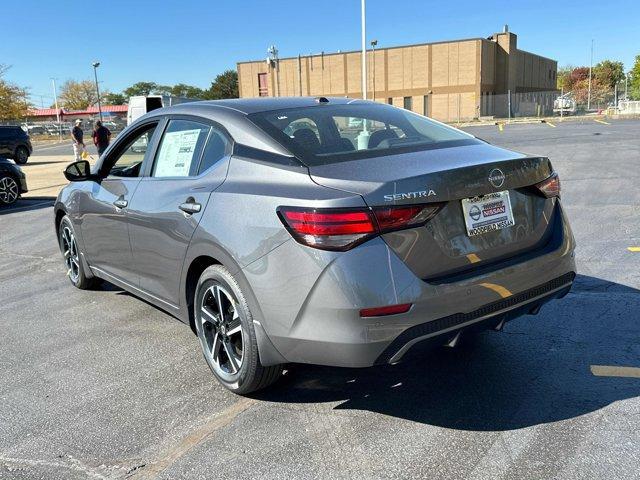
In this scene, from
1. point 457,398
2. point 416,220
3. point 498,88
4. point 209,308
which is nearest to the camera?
point 416,220

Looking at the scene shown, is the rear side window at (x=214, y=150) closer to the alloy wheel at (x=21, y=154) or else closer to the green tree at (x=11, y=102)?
the alloy wheel at (x=21, y=154)

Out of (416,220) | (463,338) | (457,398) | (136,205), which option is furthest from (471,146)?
(136,205)

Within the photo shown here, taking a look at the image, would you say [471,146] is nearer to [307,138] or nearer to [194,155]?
[307,138]

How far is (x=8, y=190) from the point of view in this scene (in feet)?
40.0

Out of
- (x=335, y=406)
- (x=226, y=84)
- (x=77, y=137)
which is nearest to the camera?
(x=335, y=406)

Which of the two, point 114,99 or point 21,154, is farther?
point 114,99

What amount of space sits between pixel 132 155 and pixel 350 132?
6.84 feet

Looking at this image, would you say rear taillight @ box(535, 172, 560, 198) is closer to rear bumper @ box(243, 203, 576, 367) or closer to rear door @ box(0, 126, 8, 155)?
rear bumper @ box(243, 203, 576, 367)

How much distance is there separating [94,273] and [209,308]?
2.19 metres

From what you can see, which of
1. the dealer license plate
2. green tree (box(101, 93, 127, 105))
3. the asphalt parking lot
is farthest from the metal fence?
green tree (box(101, 93, 127, 105))

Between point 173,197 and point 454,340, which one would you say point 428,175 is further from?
point 173,197

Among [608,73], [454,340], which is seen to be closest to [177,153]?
[454,340]

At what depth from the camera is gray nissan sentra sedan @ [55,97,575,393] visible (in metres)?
2.72

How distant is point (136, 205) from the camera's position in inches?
163
